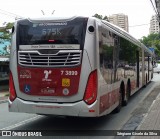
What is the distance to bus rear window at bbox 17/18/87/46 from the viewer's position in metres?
8.55

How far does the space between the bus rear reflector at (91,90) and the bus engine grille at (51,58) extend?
495 mm

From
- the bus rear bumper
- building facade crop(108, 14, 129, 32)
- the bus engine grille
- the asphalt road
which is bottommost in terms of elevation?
the asphalt road

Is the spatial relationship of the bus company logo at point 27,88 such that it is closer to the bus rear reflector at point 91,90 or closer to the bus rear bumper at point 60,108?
the bus rear bumper at point 60,108

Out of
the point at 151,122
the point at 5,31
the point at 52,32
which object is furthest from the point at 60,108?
the point at 5,31

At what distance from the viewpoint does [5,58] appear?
31.9 metres

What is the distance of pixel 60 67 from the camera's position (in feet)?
27.8

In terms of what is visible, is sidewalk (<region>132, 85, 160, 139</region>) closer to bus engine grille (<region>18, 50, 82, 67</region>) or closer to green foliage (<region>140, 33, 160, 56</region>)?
bus engine grille (<region>18, 50, 82, 67</region>)

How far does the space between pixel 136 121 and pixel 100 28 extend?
321cm

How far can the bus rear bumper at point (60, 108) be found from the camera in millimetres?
8242

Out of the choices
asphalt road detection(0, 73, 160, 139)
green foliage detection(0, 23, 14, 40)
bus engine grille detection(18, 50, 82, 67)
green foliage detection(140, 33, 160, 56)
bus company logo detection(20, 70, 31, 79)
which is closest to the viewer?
bus engine grille detection(18, 50, 82, 67)

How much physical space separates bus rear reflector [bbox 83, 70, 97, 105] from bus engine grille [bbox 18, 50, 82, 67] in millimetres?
495

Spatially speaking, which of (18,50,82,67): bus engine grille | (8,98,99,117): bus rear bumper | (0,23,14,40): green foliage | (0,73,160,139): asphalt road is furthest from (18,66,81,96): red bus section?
(0,23,14,40): green foliage

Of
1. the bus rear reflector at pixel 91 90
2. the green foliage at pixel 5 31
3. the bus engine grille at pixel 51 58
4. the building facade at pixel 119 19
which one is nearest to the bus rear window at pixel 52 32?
the bus engine grille at pixel 51 58

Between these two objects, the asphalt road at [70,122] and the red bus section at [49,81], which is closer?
the red bus section at [49,81]
